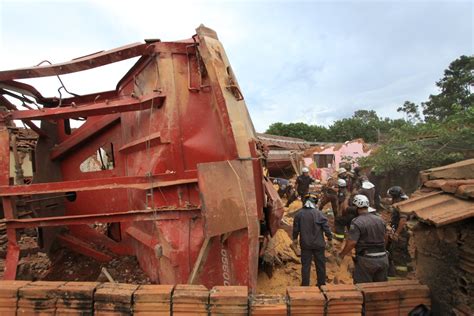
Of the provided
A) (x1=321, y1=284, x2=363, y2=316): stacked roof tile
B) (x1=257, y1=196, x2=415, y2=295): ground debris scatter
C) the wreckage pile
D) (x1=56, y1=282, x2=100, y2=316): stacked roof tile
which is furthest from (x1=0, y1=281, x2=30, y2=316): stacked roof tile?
(x1=257, y1=196, x2=415, y2=295): ground debris scatter

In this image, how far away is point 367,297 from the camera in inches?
94.7

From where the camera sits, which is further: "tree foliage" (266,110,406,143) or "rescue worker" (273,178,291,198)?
"tree foliage" (266,110,406,143)

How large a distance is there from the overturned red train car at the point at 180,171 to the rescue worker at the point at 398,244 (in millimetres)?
3212

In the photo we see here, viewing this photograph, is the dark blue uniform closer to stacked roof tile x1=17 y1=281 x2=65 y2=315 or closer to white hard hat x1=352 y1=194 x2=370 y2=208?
white hard hat x1=352 y1=194 x2=370 y2=208

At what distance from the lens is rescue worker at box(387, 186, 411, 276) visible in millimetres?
5590

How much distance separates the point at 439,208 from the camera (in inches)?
83.0

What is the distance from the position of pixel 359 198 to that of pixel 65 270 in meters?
3.88

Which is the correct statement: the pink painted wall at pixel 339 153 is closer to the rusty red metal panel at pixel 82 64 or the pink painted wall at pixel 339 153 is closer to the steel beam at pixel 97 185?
the steel beam at pixel 97 185

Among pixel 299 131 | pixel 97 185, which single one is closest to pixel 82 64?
pixel 97 185

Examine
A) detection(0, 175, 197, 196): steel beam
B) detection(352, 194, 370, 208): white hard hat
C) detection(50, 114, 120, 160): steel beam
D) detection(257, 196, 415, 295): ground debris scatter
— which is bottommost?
detection(257, 196, 415, 295): ground debris scatter

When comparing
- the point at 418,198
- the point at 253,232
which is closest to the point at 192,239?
the point at 253,232

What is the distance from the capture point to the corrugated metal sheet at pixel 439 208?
1.88m

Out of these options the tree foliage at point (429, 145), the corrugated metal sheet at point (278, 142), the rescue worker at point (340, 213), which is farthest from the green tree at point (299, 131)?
the rescue worker at point (340, 213)

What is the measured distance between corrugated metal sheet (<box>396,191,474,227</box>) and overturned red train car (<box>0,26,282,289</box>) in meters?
1.19
